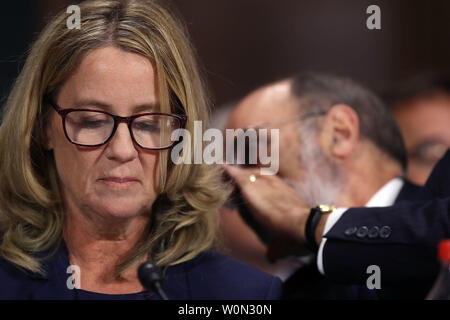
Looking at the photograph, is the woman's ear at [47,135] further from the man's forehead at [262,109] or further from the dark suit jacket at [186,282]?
the man's forehead at [262,109]

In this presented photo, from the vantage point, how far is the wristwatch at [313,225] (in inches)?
69.2

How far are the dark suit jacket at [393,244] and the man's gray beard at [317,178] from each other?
1.60 ft

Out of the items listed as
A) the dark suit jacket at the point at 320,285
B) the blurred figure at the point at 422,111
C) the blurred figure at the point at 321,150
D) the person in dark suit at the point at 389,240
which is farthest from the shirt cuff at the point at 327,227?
the blurred figure at the point at 422,111

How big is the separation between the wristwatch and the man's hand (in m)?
0.06

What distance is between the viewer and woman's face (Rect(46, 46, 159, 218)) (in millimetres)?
1451

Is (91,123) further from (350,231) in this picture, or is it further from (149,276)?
(350,231)

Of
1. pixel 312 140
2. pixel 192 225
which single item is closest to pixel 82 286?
pixel 192 225

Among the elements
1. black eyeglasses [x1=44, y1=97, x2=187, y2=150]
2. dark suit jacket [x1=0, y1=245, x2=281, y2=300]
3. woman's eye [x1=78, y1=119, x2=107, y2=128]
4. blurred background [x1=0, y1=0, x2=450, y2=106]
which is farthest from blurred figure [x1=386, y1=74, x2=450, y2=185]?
woman's eye [x1=78, y1=119, x2=107, y2=128]

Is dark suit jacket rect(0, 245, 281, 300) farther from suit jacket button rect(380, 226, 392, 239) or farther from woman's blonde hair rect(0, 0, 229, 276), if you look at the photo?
suit jacket button rect(380, 226, 392, 239)

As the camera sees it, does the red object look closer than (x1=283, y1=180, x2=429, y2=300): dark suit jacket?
Yes

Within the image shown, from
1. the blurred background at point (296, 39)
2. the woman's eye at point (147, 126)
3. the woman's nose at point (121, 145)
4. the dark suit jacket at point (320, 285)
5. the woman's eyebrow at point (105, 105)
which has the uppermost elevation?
the blurred background at point (296, 39)

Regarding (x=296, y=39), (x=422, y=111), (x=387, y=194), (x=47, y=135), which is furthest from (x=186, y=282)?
(x=422, y=111)

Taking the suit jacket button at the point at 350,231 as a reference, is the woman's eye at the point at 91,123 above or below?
above

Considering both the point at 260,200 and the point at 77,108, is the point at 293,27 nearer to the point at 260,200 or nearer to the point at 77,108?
the point at 260,200
